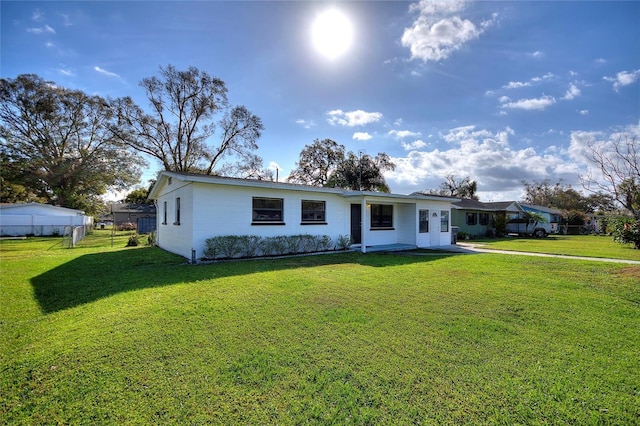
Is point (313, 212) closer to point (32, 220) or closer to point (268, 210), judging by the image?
point (268, 210)

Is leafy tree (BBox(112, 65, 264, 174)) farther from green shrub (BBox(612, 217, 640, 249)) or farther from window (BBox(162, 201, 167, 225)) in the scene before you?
green shrub (BBox(612, 217, 640, 249))

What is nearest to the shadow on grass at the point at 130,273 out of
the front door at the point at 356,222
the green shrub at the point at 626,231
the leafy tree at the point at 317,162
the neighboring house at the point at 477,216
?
the front door at the point at 356,222

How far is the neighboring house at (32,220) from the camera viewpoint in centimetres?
2231

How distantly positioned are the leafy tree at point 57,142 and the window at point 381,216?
91.5 feet

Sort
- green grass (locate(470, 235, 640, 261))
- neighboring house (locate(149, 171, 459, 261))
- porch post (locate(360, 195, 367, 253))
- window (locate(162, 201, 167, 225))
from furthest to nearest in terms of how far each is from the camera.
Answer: window (locate(162, 201, 167, 225))
porch post (locate(360, 195, 367, 253))
green grass (locate(470, 235, 640, 261))
neighboring house (locate(149, 171, 459, 261))

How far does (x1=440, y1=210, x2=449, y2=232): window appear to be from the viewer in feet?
53.5

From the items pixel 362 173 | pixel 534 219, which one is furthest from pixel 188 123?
pixel 534 219

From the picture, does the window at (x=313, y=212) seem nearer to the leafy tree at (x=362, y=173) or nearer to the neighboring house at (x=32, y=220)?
the neighboring house at (x=32, y=220)

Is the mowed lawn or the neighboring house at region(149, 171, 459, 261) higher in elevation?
the neighboring house at region(149, 171, 459, 261)

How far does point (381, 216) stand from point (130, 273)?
36.6 ft

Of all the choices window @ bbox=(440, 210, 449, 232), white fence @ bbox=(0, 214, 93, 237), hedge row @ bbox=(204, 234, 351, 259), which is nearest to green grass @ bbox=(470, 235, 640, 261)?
window @ bbox=(440, 210, 449, 232)

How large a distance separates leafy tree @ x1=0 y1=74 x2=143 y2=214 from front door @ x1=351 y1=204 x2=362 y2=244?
89.2 ft

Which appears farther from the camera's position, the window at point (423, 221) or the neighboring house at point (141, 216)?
the neighboring house at point (141, 216)

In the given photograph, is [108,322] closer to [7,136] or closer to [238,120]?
[238,120]
